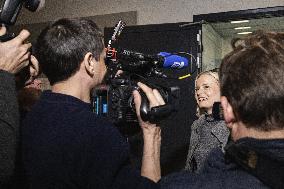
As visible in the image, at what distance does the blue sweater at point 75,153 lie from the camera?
0.99 m

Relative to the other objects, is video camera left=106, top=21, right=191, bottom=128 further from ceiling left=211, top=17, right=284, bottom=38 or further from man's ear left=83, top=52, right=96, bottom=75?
ceiling left=211, top=17, right=284, bottom=38

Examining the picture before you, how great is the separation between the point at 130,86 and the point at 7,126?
0.52m

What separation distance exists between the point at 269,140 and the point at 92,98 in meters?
0.84

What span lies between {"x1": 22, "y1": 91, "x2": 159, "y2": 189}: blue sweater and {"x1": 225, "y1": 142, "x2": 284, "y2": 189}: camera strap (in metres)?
0.30

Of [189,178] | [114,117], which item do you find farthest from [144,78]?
[189,178]

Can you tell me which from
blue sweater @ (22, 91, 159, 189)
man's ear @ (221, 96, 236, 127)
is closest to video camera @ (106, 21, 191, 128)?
blue sweater @ (22, 91, 159, 189)

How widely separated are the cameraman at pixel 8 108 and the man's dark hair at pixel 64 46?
0.13 meters

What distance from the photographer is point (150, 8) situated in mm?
3422

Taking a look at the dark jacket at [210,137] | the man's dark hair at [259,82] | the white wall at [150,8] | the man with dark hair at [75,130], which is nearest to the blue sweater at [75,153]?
the man with dark hair at [75,130]

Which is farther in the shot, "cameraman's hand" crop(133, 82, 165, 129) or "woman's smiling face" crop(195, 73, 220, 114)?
"woman's smiling face" crop(195, 73, 220, 114)

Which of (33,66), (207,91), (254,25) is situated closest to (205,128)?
(207,91)

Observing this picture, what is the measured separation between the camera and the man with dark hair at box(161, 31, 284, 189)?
746mm

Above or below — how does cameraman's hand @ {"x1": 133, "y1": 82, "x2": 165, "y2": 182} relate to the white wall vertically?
below

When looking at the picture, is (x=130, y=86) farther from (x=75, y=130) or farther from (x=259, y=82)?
(x=259, y=82)
